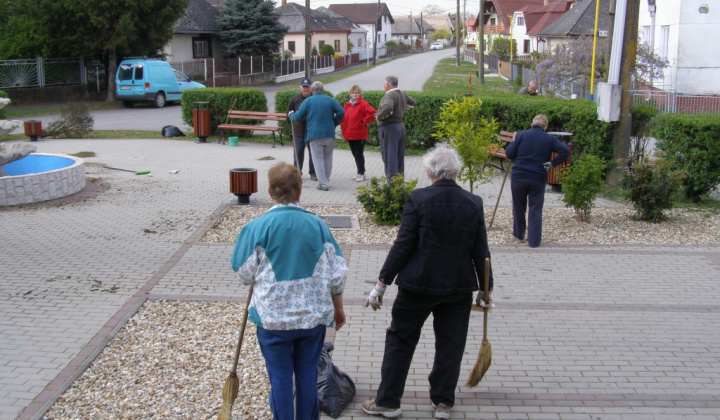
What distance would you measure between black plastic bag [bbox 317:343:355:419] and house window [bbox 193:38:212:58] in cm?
4295

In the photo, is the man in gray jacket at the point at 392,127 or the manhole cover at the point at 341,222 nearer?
the manhole cover at the point at 341,222

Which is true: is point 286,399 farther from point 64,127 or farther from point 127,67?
point 127,67

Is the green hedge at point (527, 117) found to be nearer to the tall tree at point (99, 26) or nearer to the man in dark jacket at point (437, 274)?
the man in dark jacket at point (437, 274)

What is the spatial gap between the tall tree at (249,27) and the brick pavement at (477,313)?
34.6 metres

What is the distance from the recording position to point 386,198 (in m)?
9.45

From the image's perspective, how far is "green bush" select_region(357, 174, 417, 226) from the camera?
369 inches

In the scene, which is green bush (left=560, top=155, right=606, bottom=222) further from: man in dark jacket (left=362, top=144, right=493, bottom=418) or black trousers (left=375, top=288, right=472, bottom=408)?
black trousers (left=375, top=288, right=472, bottom=408)

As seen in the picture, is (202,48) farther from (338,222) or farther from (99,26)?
(338,222)

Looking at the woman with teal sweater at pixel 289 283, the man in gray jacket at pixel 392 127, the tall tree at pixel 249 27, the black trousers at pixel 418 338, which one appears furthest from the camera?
the tall tree at pixel 249 27

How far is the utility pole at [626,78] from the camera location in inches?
456

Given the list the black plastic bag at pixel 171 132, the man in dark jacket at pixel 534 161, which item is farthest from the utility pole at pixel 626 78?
the black plastic bag at pixel 171 132

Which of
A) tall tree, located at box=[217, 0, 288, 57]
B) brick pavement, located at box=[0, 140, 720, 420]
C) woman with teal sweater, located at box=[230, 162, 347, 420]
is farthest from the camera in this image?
tall tree, located at box=[217, 0, 288, 57]

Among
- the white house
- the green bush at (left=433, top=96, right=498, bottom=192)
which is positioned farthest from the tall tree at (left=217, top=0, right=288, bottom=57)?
the green bush at (left=433, top=96, right=498, bottom=192)

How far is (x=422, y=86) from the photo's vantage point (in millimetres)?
38125
